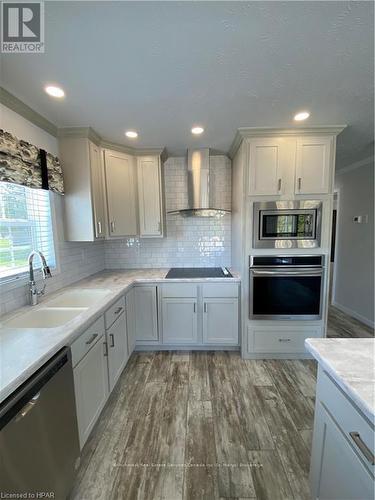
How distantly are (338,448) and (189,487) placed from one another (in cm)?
94

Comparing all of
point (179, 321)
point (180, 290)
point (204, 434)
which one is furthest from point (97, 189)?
point (204, 434)

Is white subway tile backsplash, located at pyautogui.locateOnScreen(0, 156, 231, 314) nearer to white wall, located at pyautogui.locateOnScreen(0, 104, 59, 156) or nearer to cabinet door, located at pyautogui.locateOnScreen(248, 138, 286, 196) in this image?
cabinet door, located at pyautogui.locateOnScreen(248, 138, 286, 196)

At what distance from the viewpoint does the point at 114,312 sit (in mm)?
1896

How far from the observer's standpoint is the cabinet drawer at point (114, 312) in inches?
68.9

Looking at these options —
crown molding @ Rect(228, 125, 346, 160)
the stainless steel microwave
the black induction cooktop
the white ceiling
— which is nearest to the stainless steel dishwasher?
the black induction cooktop

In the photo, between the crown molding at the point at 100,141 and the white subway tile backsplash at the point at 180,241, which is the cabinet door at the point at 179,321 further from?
the crown molding at the point at 100,141

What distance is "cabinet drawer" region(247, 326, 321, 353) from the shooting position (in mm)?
2379

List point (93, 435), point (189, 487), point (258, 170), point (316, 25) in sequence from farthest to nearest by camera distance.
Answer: point (258, 170) < point (93, 435) < point (189, 487) < point (316, 25)

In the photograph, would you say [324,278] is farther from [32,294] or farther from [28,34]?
[28,34]

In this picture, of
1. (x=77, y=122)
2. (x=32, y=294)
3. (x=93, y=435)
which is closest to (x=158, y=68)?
(x=77, y=122)

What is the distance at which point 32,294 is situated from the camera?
1.66 metres

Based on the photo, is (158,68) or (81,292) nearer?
(158,68)

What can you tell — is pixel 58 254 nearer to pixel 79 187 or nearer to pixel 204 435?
pixel 79 187

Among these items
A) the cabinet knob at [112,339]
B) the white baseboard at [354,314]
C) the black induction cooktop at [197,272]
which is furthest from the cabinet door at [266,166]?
the white baseboard at [354,314]
